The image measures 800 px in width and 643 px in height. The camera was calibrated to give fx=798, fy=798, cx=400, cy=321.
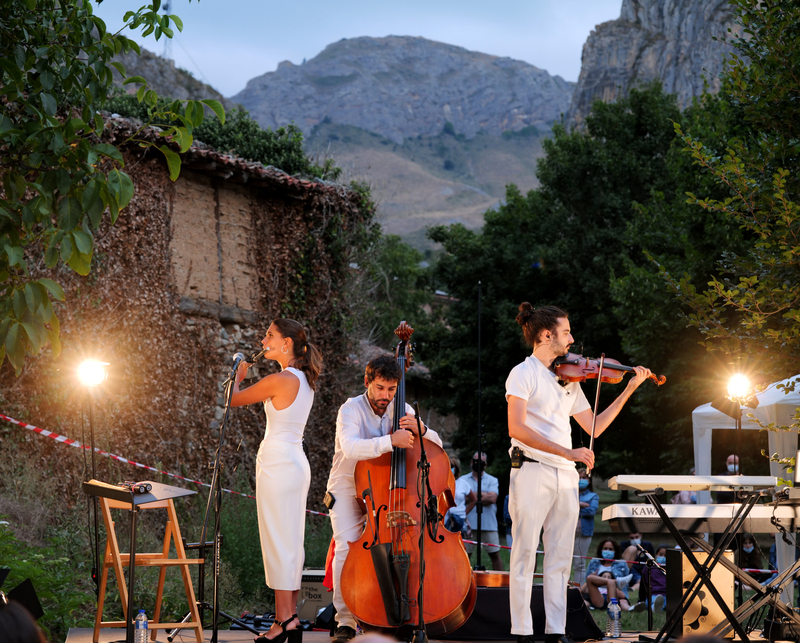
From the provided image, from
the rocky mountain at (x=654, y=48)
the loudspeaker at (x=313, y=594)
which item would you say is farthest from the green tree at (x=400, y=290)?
the loudspeaker at (x=313, y=594)

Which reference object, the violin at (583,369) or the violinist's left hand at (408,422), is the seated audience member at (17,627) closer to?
the violinist's left hand at (408,422)

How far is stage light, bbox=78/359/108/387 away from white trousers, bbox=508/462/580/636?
2.93 meters

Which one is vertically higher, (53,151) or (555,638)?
(53,151)

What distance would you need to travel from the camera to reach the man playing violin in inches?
184

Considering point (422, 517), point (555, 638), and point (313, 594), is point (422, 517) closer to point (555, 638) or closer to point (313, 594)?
point (555, 638)

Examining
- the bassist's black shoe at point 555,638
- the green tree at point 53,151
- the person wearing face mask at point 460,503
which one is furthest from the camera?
the person wearing face mask at point 460,503

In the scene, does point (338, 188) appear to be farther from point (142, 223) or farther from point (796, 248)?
point (796, 248)

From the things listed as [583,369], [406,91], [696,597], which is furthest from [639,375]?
[406,91]

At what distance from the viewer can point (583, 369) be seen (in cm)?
480

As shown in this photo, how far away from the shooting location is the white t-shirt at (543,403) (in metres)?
4.77

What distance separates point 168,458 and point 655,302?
9.62 meters

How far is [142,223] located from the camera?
10023mm

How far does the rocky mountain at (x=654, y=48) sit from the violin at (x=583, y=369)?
2096 inches

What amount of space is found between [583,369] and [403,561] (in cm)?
156
